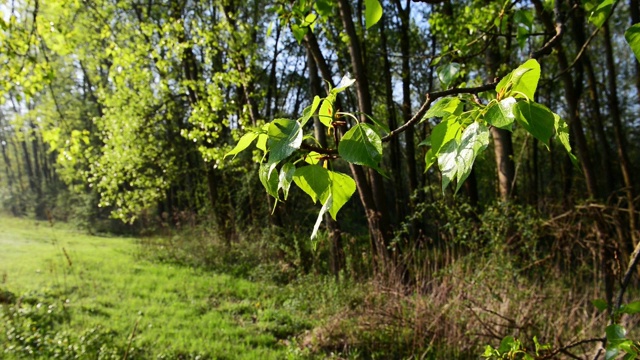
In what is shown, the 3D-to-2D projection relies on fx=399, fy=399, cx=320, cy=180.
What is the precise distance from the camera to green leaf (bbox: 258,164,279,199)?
2.72ft

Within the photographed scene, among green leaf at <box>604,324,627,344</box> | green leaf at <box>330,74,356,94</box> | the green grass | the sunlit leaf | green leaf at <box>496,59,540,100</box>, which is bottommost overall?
the green grass

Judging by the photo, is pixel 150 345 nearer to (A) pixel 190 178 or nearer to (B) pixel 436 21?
(B) pixel 436 21

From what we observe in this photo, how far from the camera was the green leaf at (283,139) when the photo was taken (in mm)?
731

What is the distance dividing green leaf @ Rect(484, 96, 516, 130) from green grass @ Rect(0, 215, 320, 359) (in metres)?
4.27

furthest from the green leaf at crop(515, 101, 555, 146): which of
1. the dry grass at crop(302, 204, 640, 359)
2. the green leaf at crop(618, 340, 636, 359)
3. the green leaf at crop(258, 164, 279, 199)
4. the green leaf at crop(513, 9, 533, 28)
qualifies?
the dry grass at crop(302, 204, 640, 359)

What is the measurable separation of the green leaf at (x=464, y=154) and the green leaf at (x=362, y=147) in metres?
0.12

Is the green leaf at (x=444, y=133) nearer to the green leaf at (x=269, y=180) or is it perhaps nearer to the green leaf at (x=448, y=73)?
the green leaf at (x=269, y=180)

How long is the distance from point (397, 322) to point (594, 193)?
4.36m

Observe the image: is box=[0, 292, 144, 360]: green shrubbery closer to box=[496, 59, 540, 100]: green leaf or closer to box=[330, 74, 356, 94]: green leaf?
box=[330, 74, 356, 94]: green leaf

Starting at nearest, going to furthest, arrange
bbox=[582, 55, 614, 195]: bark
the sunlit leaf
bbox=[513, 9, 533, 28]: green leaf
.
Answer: the sunlit leaf
bbox=[513, 9, 533, 28]: green leaf
bbox=[582, 55, 614, 195]: bark

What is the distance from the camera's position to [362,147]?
0.78 m

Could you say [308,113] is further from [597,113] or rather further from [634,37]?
[597,113]

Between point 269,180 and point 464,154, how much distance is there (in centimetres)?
40

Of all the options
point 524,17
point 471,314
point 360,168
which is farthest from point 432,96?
point 360,168
